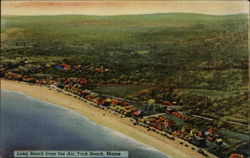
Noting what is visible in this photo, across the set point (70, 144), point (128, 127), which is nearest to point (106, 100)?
point (128, 127)

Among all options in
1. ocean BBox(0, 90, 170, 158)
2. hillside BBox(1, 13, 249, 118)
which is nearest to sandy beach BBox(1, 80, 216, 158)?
ocean BBox(0, 90, 170, 158)

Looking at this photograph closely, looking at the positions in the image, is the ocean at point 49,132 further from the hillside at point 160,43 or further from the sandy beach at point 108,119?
the hillside at point 160,43

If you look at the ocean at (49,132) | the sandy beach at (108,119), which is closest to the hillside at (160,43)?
the sandy beach at (108,119)

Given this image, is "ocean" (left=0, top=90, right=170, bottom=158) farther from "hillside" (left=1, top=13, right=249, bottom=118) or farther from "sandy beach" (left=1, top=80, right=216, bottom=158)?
"hillside" (left=1, top=13, right=249, bottom=118)

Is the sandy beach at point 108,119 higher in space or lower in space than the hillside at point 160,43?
lower
